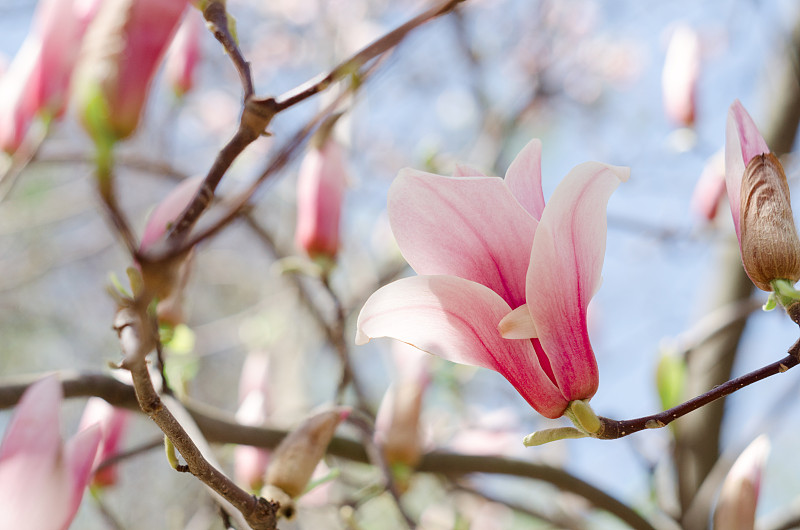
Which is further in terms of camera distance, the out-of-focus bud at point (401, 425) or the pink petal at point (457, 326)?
the out-of-focus bud at point (401, 425)

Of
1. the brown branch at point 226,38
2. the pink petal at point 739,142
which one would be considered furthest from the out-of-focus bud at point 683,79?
the brown branch at point 226,38

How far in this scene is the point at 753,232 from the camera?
0.30 metres

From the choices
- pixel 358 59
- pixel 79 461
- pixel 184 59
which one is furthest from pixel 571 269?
pixel 184 59

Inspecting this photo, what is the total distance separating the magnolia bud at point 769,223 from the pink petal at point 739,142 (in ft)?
0.04

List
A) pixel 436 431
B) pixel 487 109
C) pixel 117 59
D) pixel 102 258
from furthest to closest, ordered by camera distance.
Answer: pixel 102 258 → pixel 487 109 → pixel 436 431 → pixel 117 59

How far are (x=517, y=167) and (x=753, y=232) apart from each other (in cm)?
12

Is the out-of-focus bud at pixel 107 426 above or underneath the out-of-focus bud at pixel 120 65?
underneath

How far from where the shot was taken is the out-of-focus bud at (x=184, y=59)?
83 cm

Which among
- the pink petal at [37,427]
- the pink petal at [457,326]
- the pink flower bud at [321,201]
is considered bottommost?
the pink petal at [37,427]

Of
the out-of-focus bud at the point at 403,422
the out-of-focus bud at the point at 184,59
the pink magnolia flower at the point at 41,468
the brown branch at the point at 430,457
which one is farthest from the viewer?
the out-of-focus bud at the point at 184,59

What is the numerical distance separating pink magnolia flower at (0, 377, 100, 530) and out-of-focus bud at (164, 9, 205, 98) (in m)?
0.58

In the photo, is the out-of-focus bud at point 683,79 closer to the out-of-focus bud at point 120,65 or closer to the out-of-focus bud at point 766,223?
the out-of-focus bud at point 766,223

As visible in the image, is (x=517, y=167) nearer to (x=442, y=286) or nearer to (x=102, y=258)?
(x=442, y=286)

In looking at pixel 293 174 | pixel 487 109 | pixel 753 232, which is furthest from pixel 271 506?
pixel 293 174
